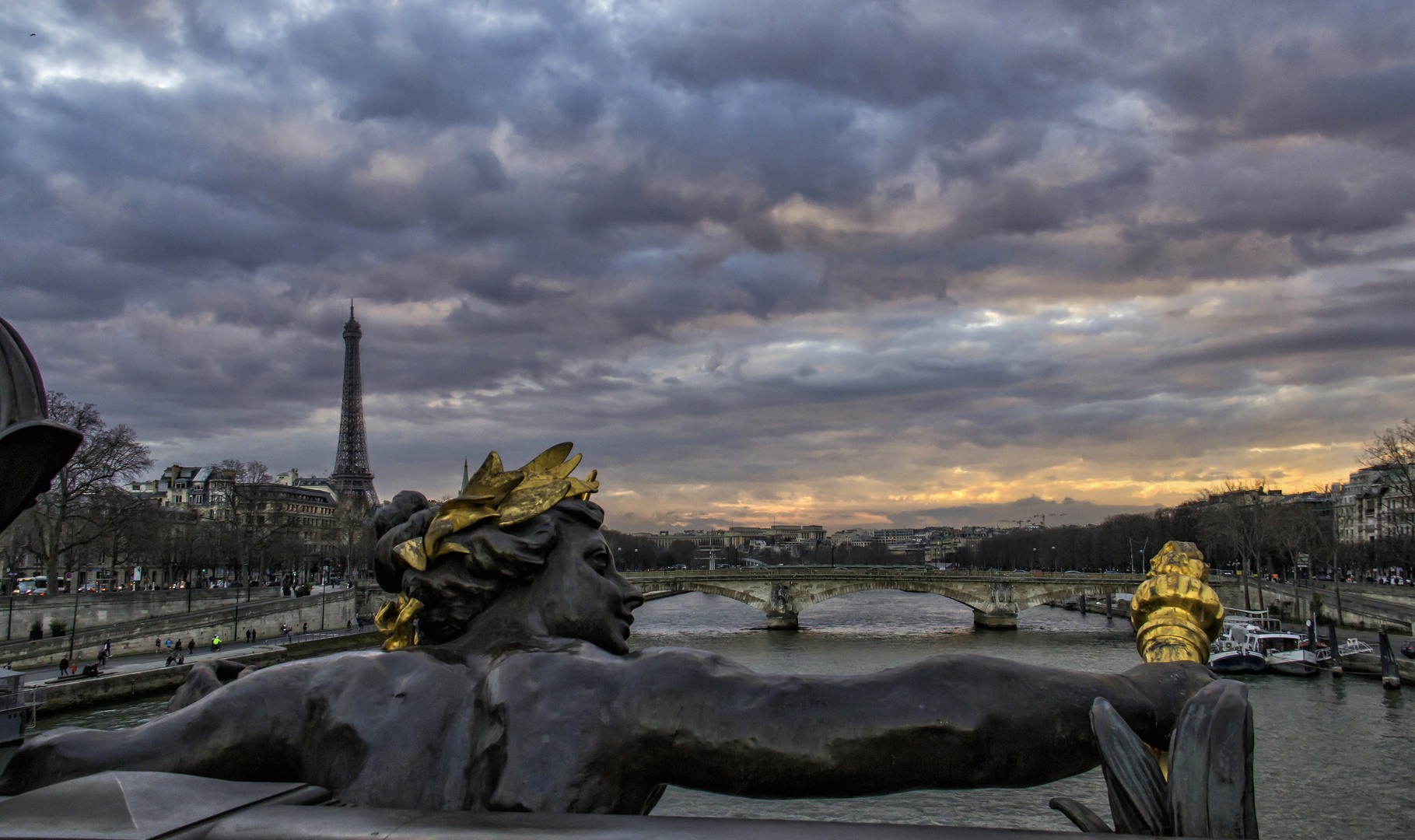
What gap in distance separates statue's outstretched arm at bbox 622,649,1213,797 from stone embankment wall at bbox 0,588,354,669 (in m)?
29.8

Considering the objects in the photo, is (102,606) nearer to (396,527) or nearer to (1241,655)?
(396,527)

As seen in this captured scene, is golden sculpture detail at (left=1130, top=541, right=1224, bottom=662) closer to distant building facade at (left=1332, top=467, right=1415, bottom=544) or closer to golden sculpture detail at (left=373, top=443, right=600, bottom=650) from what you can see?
golden sculpture detail at (left=373, top=443, right=600, bottom=650)

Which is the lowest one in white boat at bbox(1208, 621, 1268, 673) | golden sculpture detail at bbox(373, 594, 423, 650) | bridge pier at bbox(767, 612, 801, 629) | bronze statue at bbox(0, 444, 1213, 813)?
bridge pier at bbox(767, 612, 801, 629)

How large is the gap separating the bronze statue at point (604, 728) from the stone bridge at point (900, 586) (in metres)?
43.0

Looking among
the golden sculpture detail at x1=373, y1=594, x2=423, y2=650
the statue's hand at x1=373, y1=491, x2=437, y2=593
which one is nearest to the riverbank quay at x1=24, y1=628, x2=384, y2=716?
the statue's hand at x1=373, y1=491, x2=437, y2=593

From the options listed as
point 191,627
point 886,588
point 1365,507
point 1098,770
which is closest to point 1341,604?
point 886,588

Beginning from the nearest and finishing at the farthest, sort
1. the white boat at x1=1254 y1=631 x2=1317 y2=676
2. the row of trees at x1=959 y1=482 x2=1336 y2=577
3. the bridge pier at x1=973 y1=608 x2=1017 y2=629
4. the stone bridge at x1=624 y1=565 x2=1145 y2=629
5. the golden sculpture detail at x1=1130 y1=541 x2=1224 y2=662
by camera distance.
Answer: the golden sculpture detail at x1=1130 y1=541 x2=1224 y2=662 → the white boat at x1=1254 y1=631 x2=1317 y2=676 → the bridge pier at x1=973 y1=608 x2=1017 y2=629 → the stone bridge at x1=624 y1=565 x2=1145 y2=629 → the row of trees at x1=959 y1=482 x2=1336 y2=577

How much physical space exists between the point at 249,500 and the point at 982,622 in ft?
123

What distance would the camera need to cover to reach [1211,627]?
249 centimetres

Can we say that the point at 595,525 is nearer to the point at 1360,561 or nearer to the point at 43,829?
the point at 43,829

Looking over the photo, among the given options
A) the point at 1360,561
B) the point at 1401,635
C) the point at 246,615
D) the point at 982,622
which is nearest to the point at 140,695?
the point at 246,615

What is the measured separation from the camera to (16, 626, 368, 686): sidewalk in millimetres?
23684

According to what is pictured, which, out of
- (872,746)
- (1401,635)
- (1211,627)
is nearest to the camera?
(872,746)

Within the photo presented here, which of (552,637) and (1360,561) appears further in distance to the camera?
(1360,561)
